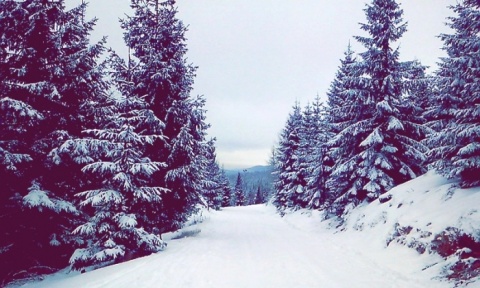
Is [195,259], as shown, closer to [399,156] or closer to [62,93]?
[62,93]

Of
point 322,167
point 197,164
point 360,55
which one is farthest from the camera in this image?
point 322,167

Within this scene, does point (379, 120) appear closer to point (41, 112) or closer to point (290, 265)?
point (290, 265)

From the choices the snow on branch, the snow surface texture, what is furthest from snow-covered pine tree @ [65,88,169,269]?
the snow on branch

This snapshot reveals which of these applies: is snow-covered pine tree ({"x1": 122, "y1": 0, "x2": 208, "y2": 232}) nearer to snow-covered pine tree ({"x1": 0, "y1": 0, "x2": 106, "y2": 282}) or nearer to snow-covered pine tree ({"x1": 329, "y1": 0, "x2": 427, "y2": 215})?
snow-covered pine tree ({"x1": 0, "y1": 0, "x2": 106, "y2": 282})

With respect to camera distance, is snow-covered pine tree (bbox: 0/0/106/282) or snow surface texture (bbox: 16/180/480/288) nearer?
snow surface texture (bbox: 16/180/480/288)

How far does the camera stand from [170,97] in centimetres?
1599

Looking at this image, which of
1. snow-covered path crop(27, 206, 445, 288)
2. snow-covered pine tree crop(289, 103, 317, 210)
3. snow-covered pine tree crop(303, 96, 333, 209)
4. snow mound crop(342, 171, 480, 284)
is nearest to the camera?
snow mound crop(342, 171, 480, 284)

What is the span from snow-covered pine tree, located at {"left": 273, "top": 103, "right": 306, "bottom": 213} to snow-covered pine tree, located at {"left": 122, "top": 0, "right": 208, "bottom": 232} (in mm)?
18093

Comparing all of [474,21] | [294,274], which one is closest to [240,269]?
[294,274]

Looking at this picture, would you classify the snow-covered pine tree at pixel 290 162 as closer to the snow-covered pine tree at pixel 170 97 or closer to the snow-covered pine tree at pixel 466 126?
the snow-covered pine tree at pixel 170 97

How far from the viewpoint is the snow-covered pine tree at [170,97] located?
50.4 feet

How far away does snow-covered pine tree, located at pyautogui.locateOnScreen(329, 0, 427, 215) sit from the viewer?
15828 millimetres

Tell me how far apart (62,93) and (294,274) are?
11.8 meters

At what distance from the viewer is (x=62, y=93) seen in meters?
12.5
